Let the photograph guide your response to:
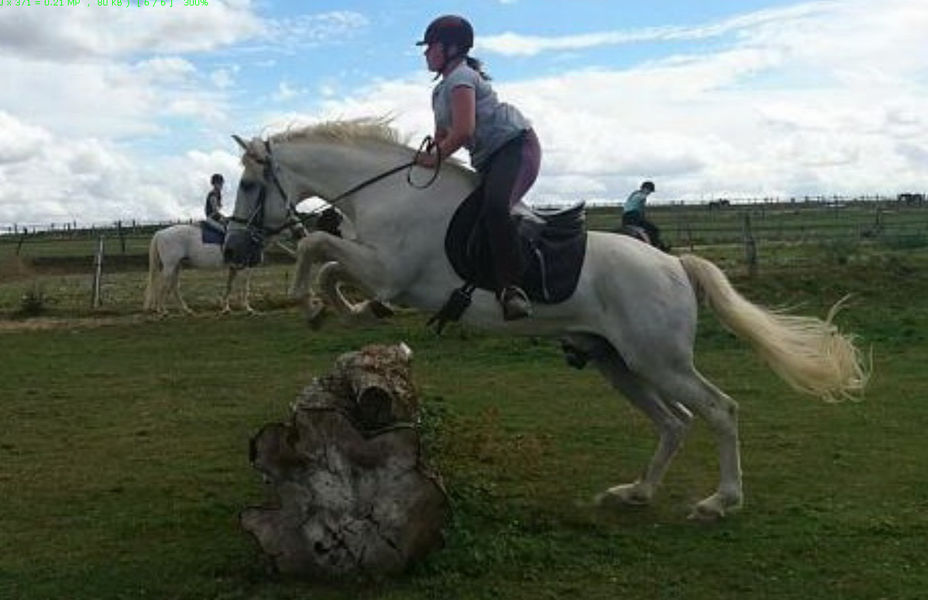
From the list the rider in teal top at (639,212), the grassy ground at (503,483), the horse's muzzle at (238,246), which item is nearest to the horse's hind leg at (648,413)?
the grassy ground at (503,483)

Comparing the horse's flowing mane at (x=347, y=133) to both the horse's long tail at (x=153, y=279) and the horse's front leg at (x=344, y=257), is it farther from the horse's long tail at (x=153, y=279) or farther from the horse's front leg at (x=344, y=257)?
the horse's long tail at (x=153, y=279)

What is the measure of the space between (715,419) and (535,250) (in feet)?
6.05

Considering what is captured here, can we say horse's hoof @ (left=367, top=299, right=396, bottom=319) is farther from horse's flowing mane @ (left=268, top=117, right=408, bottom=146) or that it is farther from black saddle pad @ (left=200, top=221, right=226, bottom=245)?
black saddle pad @ (left=200, top=221, right=226, bottom=245)

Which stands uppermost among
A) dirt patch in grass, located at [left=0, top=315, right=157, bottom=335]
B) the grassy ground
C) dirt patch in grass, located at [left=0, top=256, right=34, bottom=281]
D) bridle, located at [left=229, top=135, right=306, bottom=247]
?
bridle, located at [left=229, top=135, right=306, bottom=247]

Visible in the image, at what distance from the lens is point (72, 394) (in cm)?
1398

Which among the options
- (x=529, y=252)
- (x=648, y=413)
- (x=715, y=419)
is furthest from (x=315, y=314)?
(x=715, y=419)

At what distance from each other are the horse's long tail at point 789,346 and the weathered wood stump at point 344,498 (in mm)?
2752

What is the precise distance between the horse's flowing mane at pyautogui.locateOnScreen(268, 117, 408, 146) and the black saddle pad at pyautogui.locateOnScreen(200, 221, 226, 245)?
618 inches

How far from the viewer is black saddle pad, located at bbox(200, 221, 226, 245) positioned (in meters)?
23.0

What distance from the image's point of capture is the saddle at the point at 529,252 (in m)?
7.02

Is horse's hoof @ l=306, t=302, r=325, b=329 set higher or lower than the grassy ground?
higher

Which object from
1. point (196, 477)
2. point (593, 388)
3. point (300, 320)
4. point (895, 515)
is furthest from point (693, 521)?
point (300, 320)

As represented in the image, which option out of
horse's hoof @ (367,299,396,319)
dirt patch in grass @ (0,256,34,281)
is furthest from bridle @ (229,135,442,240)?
dirt patch in grass @ (0,256,34,281)

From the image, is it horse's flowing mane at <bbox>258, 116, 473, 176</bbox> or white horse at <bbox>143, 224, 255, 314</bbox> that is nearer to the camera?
horse's flowing mane at <bbox>258, 116, 473, 176</bbox>
